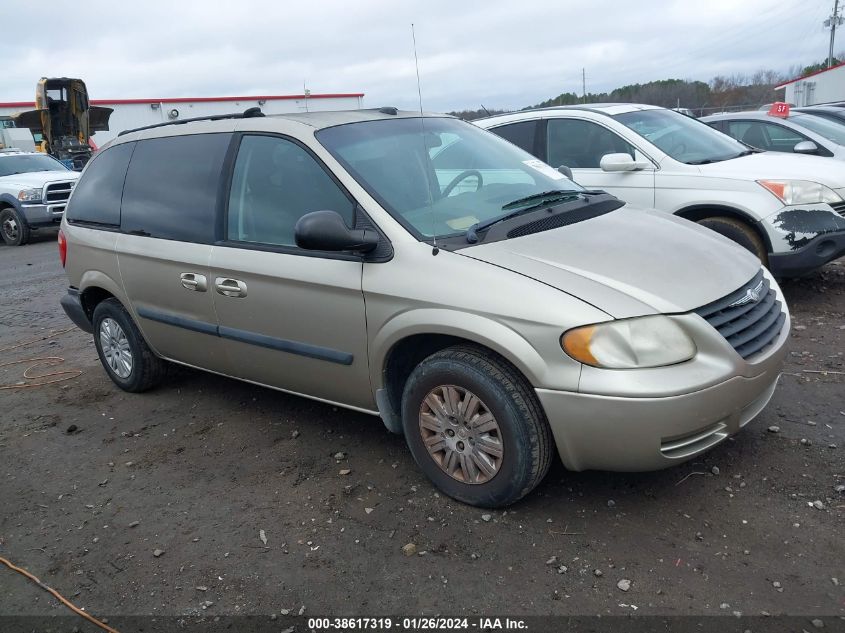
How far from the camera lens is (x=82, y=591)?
117 inches

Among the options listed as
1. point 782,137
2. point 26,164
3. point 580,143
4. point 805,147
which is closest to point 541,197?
point 580,143

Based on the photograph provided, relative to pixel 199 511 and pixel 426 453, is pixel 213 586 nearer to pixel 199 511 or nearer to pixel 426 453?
pixel 199 511

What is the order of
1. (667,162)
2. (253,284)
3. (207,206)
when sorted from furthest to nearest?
(667,162)
(207,206)
(253,284)

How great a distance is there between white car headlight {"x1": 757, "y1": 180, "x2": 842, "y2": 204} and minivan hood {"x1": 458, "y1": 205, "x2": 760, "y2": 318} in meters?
2.37

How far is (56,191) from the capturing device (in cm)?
1437

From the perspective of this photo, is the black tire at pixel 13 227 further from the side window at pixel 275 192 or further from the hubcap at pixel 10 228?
the side window at pixel 275 192

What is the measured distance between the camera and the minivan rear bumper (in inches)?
107

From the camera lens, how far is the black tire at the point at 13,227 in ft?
46.8

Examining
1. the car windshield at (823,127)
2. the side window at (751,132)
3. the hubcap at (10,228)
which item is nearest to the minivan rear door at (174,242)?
the side window at (751,132)

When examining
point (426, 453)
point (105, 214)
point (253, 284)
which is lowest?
point (426, 453)

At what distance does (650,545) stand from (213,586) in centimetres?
180

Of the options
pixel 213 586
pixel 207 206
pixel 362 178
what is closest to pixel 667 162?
pixel 362 178

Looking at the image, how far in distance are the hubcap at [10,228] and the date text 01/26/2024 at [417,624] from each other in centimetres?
1442

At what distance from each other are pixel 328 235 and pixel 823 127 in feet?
32.0
